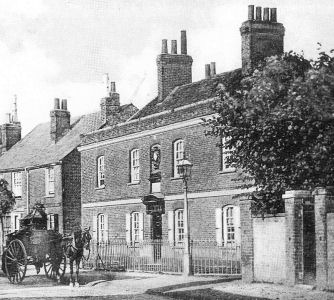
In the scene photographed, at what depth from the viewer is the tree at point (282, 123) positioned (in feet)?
48.5

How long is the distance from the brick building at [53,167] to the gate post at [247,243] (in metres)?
20.0

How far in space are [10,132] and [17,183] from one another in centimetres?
668

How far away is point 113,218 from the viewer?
3397 centimetres

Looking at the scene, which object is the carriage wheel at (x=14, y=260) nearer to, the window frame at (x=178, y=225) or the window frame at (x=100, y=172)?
the window frame at (x=178, y=225)

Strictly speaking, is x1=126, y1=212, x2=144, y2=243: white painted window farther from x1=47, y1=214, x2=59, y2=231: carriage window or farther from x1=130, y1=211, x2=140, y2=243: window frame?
x1=47, y1=214, x2=59, y2=231: carriage window

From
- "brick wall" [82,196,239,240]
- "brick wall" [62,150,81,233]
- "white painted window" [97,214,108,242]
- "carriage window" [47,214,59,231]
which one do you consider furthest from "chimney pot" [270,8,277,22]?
"carriage window" [47,214,59,231]

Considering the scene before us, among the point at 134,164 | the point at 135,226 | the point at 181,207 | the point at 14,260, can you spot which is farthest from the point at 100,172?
the point at 14,260

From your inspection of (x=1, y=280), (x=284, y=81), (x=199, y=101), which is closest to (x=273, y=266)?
(x=284, y=81)

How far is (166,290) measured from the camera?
57.1 ft

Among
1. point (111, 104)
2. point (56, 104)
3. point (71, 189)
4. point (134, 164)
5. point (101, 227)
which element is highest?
point (56, 104)

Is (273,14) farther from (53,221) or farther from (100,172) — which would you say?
(53,221)

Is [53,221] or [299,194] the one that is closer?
[299,194]

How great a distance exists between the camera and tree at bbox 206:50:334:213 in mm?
14796

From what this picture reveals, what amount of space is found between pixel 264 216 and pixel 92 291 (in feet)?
16.1
